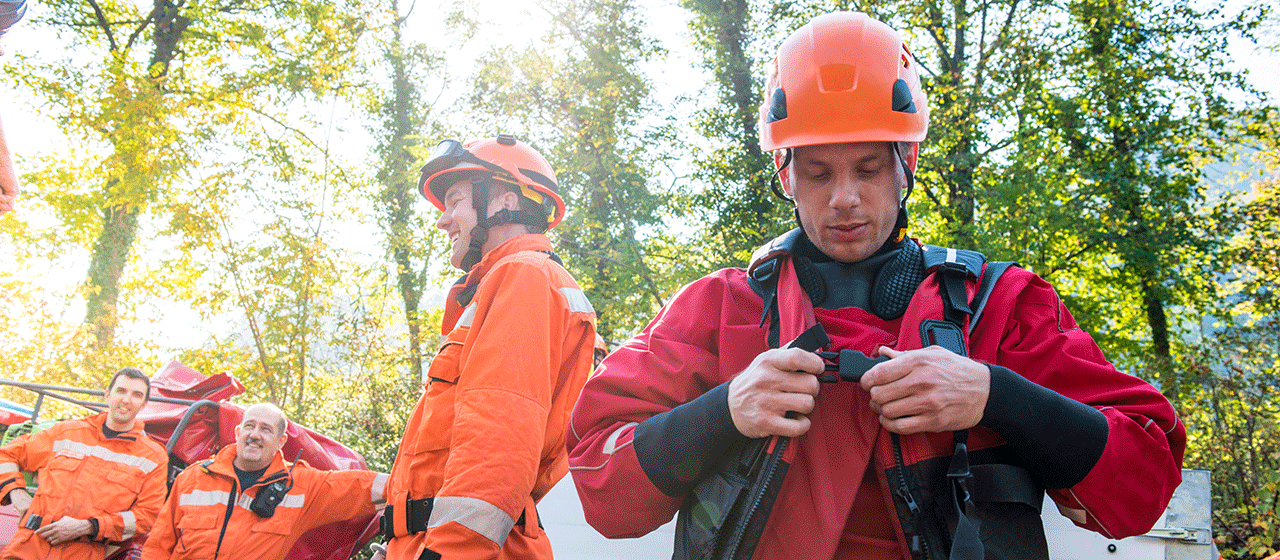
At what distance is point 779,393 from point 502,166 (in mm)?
2176

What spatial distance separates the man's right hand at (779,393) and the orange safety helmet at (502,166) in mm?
2096

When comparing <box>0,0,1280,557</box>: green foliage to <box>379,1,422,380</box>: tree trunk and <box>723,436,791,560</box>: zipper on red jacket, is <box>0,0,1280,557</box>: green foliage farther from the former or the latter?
<box>723,436,791,560</box>: zipper on red jacket

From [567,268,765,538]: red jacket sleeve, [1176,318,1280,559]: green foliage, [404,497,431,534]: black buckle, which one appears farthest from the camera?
[1176,318,1280,559]: green foliage

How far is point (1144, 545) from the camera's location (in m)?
3.33

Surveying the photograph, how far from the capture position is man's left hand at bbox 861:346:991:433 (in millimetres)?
1133

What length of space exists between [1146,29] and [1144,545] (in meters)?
12.6

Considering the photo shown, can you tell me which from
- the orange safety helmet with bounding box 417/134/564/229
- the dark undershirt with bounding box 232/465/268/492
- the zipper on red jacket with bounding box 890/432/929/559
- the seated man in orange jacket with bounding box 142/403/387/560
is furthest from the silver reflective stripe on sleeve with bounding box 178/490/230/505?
the zipper on red jacket with bounding box 890/432/929/559

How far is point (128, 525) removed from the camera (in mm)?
6250

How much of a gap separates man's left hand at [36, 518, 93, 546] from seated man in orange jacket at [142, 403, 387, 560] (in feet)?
2.02

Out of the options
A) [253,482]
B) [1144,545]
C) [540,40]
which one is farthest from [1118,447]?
[540,40]

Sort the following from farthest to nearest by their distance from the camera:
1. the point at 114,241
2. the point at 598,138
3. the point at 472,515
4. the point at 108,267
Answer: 1. the point at 114,241
2. the point at 108,267
3. the point at 598,138
4. the point at 472,515

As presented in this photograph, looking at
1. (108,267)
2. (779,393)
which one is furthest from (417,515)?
(108,267)

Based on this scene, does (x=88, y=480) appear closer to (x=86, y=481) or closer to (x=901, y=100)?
(x=86, y=481)

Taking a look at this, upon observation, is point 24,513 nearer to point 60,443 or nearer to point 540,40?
point 60,443
